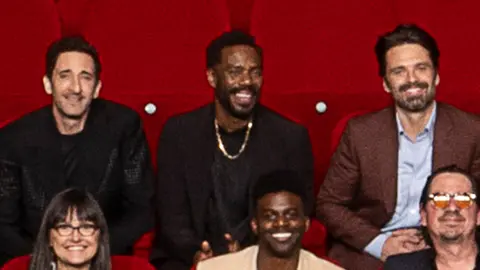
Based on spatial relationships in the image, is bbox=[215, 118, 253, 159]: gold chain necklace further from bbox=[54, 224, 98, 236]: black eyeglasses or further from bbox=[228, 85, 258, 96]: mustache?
bbox=[54, 224, 98, 236]: black eyeglasses

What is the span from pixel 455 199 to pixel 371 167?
0.17 meters

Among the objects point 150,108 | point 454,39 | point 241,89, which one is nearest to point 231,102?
point 241,89

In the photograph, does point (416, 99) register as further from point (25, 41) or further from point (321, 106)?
point (25, 41)

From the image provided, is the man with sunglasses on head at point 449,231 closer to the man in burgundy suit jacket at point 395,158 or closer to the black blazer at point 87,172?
the man in burgundy suit jacket at point 395,158

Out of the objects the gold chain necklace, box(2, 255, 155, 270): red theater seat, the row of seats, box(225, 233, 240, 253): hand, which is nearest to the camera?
box(2, 255, 155, 270): red theater seat

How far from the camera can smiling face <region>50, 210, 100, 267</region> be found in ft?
4.80

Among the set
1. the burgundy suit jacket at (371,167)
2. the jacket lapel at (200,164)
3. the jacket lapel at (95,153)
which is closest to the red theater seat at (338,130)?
the burgundy suit jacket at (371,167)

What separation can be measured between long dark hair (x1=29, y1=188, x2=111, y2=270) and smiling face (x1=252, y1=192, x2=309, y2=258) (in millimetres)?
173

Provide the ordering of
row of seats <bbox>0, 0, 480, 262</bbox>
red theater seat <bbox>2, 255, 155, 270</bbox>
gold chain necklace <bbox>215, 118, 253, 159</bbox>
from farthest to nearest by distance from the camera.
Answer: row of seats <bbox>0, 0, 480, 262</bbox>, gold chain necklace <bbox>215, 118, 253, 159</bbox>, red theater seat <bbox>2, 255, 155, 270</bbox>

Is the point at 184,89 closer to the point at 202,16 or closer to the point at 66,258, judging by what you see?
the point at 202,16

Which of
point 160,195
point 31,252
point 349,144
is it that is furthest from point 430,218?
point 31,252

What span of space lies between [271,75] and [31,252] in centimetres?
43

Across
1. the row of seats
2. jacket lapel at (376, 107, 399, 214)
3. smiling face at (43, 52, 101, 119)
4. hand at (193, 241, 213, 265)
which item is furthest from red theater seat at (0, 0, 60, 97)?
jacket lapel at (376, 107, 399, 214)

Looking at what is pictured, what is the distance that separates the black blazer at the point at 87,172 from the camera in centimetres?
164
